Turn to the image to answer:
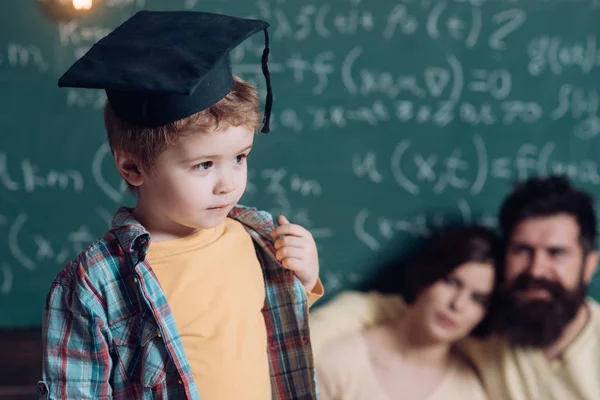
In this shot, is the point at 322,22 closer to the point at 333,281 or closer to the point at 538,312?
the point at 333,281

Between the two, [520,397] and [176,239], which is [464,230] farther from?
[176,239]

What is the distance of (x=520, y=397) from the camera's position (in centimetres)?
205

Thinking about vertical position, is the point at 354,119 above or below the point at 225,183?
above

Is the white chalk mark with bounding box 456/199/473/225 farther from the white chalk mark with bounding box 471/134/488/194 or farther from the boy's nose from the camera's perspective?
the boy's nose

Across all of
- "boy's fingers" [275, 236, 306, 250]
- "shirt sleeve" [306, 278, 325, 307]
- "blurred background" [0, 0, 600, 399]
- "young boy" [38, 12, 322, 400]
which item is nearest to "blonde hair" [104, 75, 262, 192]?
"young boy" [38, 12, 322, 400]

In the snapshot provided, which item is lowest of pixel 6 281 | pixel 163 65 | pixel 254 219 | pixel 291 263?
pixel 291 263

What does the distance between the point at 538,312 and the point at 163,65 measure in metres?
1.52

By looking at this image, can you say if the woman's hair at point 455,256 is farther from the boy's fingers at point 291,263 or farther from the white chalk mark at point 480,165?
the boy's fingers at point 291,263

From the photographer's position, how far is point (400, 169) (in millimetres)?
→ 2150

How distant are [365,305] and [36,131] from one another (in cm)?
117

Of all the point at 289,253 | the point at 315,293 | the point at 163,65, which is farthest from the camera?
the point at 315,293

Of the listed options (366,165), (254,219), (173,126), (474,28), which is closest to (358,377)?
(366,165)

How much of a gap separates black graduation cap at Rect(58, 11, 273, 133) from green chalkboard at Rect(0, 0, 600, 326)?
41.1 inches

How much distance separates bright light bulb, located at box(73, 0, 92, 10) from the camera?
199cm
